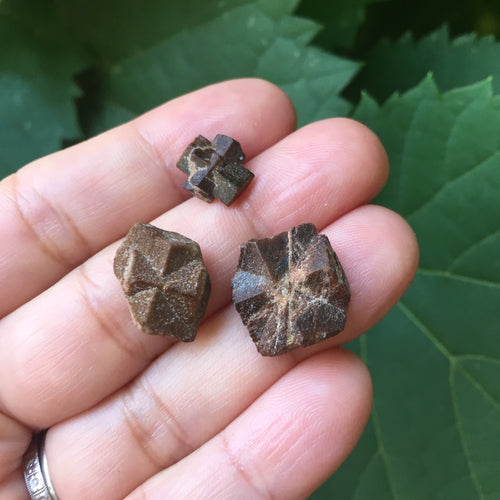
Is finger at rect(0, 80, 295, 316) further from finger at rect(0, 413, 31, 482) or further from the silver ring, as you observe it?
the silver ring

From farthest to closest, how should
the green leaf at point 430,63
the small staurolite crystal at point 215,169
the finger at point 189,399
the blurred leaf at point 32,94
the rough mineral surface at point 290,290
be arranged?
the blurred leaf at point 32,94, the green leaf at point 430,63, the small staurolite crystal at point 215,169, the finger at point 189,399, the rough mineral surface at point 290,290

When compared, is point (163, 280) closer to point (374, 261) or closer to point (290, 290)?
point (290, 290)

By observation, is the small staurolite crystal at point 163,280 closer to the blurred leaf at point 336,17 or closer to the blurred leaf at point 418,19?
the blurred leaf at point 336,17

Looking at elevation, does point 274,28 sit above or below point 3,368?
above

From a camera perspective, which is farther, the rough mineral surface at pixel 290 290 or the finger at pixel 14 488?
the finger at pixel 14 488

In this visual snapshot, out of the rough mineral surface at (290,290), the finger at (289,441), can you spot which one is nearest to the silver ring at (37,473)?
the finger at (289,441)

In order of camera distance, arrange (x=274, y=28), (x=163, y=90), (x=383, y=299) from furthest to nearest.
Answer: (x=163, y=90) → (x=274, y=28) → (x=383, y=299)

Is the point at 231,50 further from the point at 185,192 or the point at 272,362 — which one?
the point at 272,362

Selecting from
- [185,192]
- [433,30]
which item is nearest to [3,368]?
[185,192]
